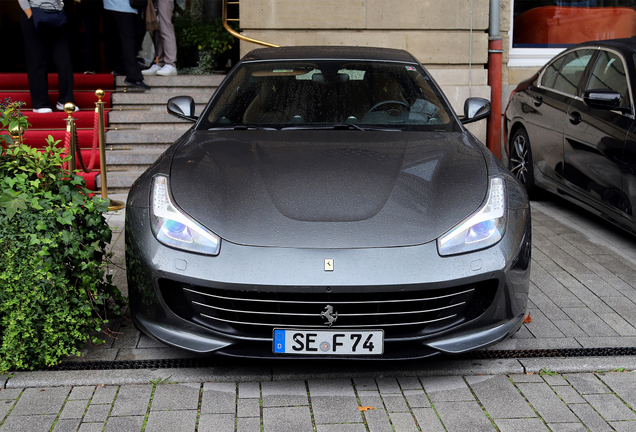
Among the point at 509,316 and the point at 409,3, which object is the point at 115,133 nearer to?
the point at 409,3

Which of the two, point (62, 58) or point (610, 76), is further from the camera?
point (62, 58)

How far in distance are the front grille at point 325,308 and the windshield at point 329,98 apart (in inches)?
54.8

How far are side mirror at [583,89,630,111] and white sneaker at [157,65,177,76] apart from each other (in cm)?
535

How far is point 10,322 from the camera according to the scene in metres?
3.29

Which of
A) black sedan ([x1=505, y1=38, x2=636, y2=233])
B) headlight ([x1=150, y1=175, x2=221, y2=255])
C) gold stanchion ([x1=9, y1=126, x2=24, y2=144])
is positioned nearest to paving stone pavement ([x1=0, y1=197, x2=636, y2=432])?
headlight ([x1=150, y1=175, x2=221, y2=255])

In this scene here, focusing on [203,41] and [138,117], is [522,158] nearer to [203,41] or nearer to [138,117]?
[138,117]

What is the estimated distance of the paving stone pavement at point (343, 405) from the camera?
303cm

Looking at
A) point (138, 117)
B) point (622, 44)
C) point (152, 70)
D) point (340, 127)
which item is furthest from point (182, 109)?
point (152, 70)

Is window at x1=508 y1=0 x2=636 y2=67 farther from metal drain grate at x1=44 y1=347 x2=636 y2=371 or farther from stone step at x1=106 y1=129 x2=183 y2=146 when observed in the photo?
metal drain grate at x1=44 y1=347 x2=636 y2=371

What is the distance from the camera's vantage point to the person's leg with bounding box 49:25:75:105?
761cm

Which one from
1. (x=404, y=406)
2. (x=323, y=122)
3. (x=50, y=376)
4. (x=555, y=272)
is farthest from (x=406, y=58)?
(x=50, y=376)

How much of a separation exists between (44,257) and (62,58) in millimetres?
4886

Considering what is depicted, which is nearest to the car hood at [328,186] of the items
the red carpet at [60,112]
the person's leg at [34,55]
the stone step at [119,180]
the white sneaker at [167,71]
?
the stone step at [119,180]

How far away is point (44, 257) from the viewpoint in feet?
11.1
